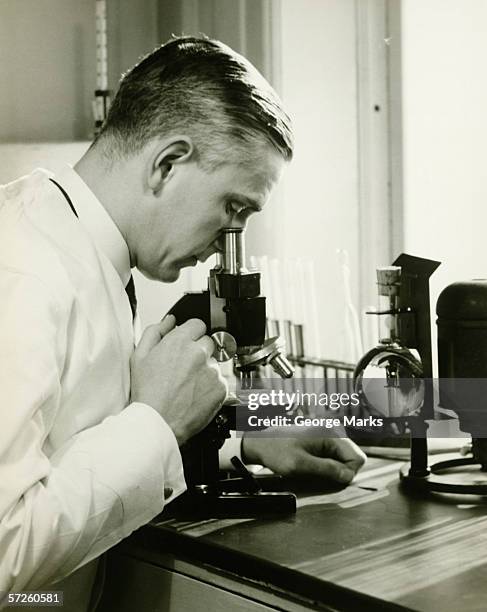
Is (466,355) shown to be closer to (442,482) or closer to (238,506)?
(442,482)

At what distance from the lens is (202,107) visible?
1.30 m

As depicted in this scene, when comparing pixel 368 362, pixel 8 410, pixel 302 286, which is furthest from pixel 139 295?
pixel 8 410

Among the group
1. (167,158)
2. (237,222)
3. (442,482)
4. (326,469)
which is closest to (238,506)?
(326,469)

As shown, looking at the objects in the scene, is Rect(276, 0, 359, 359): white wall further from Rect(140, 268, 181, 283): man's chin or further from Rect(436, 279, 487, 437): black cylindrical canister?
Rect(140, 268, 181, 283): man's chin

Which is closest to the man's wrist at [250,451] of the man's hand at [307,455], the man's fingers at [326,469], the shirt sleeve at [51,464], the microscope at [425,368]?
the man's hand at [307,455]

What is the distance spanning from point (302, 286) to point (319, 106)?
59cm

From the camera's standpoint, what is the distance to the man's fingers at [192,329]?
134 cm

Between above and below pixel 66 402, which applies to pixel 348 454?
below

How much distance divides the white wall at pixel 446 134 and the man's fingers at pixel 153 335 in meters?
1.11

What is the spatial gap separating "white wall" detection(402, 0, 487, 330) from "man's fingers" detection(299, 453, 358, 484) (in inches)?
33.1

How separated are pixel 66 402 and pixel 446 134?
1525 millimetres

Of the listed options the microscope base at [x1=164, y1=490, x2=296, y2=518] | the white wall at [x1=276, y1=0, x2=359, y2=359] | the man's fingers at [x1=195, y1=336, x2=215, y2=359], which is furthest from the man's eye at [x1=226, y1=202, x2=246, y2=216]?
the white wall at [x1=276, y1=0, x2=359, y2=359]

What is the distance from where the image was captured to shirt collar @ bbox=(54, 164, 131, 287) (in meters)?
1.35

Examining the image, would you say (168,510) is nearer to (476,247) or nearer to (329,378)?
(329,378)
